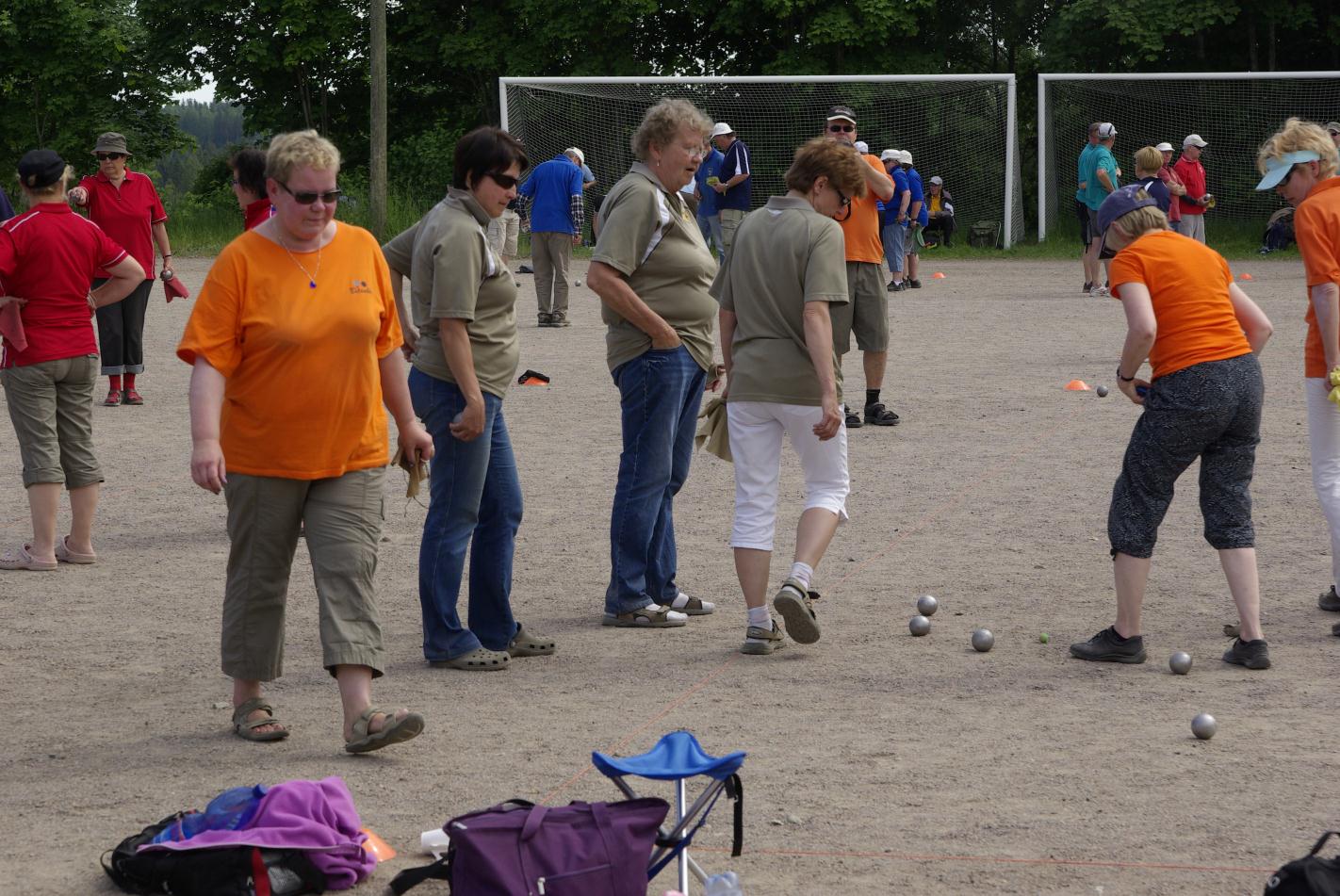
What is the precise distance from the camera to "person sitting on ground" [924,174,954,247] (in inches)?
1138

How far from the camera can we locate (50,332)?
7.69m

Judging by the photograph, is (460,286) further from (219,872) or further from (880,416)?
(880,416)

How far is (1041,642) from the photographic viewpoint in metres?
6.41

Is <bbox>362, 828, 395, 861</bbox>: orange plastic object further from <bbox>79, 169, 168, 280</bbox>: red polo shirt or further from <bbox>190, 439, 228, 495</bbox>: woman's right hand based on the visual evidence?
<bbox>79, 169, 168, 280</bbox>: red polo shirt

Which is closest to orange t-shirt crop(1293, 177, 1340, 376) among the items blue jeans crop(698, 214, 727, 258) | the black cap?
the black cap

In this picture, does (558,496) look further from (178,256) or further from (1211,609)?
(178,256)

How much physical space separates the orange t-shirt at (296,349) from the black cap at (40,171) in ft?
10.2

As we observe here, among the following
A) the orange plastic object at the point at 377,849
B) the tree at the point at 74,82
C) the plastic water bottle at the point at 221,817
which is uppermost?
the tree at the point at 74,82

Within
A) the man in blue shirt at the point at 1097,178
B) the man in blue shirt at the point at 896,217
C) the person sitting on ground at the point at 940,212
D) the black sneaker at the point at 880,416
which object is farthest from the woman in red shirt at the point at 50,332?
the person sitting on ground at the point at 940,212

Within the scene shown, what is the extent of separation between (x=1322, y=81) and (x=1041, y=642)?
1025 inches

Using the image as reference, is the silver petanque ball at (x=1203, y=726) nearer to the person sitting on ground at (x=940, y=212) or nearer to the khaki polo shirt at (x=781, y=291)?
the khaki polo shirt at (x=781, y=291)

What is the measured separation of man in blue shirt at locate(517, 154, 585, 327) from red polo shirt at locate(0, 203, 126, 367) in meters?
9.72

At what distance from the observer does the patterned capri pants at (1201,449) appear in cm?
585

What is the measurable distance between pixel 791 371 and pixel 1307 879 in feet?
9.87
